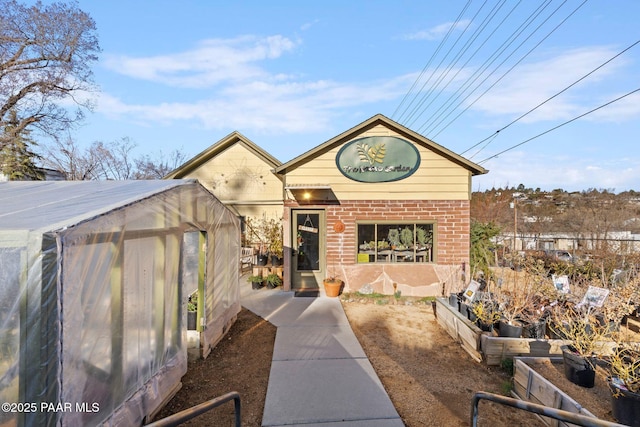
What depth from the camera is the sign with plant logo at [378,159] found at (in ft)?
27.7

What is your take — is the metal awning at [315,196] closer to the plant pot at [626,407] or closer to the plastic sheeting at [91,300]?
the plastic sheeting at [91,300]

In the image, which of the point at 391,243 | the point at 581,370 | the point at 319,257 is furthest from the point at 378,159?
the point at 581,370

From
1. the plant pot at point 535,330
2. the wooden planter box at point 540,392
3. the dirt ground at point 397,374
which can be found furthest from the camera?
the plant pot at point 535,330

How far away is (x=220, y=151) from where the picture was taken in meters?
13.1

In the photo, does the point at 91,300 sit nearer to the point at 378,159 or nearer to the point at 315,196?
the point at 315,196

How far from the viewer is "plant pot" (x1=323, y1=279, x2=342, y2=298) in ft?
26.7

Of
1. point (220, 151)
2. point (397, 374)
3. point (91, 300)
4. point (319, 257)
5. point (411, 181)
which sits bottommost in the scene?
point (397, 374)

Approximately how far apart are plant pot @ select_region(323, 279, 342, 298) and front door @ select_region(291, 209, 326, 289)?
342 millimetres

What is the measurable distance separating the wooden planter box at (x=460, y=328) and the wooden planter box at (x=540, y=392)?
32.9 inches

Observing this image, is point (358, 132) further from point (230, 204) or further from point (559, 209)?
point (559, 209)

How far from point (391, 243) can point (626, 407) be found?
18.9 ft

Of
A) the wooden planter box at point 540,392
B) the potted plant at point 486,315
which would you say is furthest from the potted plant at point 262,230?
the wooden planter box at point 540,392

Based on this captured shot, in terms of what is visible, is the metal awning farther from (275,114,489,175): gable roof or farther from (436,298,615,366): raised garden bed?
(436,298,615,366): raised garden bed

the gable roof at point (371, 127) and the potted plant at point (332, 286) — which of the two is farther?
the gable roof at point (371, 127)
